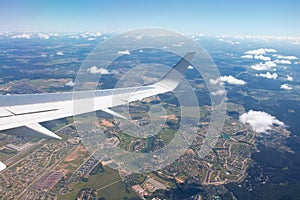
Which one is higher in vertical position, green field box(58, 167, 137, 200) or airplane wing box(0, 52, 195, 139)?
airplane wing box(0, 52, 195, 139)

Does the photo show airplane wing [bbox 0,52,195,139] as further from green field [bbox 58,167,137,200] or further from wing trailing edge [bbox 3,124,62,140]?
green field [bbox 58,167,137,200]

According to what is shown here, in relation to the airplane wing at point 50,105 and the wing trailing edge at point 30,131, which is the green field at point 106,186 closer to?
the airplane wing at point 50,105

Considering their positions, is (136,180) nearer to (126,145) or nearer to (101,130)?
(126,145)

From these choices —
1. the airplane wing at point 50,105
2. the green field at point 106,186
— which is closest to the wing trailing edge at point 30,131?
the airplane wing at point 50,105

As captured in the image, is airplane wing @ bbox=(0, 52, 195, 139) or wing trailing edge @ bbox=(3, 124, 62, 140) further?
airplane wing @ bbox=(0, 52, 195, 139)

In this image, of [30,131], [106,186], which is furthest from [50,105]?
[106,186]

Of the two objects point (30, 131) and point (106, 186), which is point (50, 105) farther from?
point (106, 186)

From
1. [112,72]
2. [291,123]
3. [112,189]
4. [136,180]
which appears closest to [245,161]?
[136,180]

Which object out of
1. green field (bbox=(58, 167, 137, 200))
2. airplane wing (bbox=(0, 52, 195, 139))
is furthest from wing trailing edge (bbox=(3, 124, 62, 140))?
green field (bbox=(58, 167, 137, 200))
